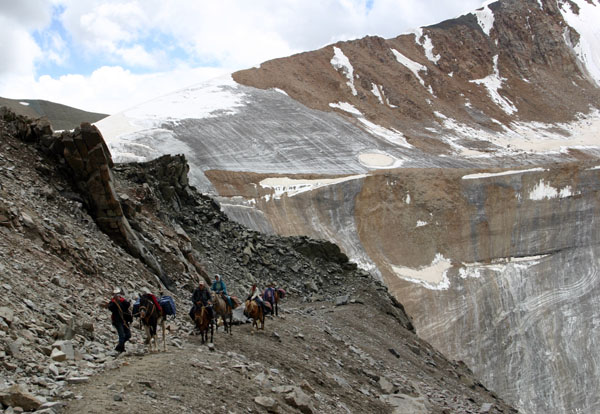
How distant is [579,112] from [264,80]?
1650 inches

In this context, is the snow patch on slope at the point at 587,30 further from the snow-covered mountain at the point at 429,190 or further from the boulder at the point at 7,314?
the boulder at the point at 7,314

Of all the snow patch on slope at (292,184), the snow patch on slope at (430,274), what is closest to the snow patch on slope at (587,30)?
the snow patch on slope at (292,184)

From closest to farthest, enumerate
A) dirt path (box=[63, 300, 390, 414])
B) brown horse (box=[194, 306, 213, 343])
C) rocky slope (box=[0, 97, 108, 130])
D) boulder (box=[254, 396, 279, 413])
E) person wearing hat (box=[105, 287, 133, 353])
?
dirt path (box=[63, 300, 390, 414])
boulder (box=[254, 396, 279, 413])
person wearing hat (box=[105, 287, 133, 353])
brown horse (box=[194, 306, 213, 343])
rocky slope (box=[0, 97, 108, 130])

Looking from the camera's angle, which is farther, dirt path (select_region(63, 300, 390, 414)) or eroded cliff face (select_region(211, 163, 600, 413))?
eroded cliff face (select_region(211, 163, 600, 413))

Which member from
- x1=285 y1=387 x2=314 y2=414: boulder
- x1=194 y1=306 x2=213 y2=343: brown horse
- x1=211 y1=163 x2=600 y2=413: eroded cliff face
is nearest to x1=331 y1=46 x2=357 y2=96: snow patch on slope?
x1=211 y1=163 x2=600 y2=413: eroded cliff face

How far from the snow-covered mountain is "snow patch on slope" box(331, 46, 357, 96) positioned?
31cm

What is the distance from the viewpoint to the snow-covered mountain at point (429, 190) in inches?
A: 1278

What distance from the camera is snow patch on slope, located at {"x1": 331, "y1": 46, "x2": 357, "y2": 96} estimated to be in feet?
229

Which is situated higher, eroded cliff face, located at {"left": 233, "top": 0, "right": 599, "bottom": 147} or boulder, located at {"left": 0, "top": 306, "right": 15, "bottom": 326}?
eroded cliff face, located at {"left": 233, "top": 0, "right": 599, "bottom": 147}

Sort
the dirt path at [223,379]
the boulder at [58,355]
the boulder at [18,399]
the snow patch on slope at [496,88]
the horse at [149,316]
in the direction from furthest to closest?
the snow patch on slope at [496,88]
the horse at [149,316]
the boulder at [58,355]
the dirt path at [223,379]
the boulder at [18,399]

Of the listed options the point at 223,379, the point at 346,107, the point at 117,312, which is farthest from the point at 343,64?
the point at 223,379

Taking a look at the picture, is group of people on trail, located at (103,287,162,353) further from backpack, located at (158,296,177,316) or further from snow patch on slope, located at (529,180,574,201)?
snow patch on slope, located at (529,180,574,201)

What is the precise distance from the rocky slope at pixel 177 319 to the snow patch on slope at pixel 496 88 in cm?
5663

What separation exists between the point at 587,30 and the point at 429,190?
225 ft
